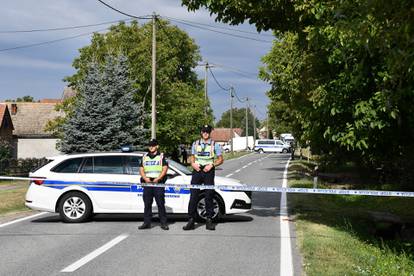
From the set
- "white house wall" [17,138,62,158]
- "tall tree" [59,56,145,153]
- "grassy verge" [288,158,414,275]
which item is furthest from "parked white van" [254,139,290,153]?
"grassy verge" [288,158,414,275]

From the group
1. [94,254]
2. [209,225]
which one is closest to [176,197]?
[209,225]

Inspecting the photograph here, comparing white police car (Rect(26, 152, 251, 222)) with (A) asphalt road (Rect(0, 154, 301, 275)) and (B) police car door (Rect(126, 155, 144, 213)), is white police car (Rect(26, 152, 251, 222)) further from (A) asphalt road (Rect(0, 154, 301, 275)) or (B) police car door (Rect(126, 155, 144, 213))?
(A) asphalt road (Rect(0, 154, 301, 275))

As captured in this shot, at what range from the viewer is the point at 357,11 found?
5.33m

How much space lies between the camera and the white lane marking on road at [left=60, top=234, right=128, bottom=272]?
7.07 metres

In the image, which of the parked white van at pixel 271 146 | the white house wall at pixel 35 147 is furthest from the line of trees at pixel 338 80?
the parked white van at pixel 271 146

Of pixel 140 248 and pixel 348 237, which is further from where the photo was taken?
pixel 348 237

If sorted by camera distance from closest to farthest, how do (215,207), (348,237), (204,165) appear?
(348,237), (204,165), (215,207)

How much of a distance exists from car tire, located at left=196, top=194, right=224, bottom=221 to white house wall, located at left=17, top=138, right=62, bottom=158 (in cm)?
4020

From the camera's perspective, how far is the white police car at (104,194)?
1088 cm

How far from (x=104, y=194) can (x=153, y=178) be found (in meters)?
1.26

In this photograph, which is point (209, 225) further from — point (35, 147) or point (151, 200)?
point (35, 147)

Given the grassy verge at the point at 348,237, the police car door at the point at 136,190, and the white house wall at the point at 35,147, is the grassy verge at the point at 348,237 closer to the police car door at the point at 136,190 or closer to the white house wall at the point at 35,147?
the police car door at the point at 136,190

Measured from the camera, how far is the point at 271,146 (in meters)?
84.6

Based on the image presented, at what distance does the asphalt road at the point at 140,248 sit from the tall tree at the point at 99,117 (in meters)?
12.9
